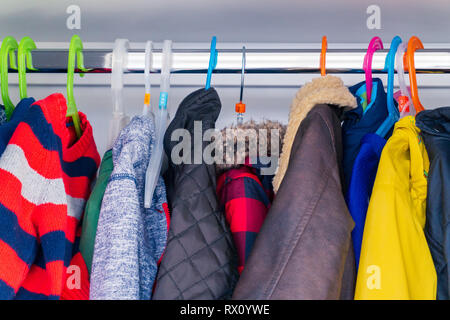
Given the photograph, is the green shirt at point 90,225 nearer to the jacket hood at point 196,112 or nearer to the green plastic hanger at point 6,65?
the jacket hood at point 196,112

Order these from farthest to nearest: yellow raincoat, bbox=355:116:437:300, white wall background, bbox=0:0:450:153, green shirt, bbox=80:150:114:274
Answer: white wall background, bbox=0:0:450:153
green shirt, bbox=80:150:114:274
yellow raincoat, bbox=355:116:437:300

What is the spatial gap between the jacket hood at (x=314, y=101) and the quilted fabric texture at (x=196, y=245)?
113mm

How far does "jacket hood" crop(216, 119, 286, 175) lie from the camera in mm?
759

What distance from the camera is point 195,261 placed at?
2.04 ft

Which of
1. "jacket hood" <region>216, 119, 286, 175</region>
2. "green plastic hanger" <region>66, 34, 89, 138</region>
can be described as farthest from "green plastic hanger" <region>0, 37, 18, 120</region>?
"jacket hood" <region>216, 119, 286, 175</region>

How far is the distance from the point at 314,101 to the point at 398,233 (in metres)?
0.23

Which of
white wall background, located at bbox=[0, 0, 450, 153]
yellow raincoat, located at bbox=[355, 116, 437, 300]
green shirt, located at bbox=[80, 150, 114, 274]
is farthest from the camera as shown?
white wall background, located at bbox=[0, 0, 450, 153]

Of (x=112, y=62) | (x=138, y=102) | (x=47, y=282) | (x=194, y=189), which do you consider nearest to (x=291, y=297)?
(x=194, y=189)

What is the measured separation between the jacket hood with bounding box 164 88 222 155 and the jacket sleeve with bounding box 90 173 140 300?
4.1 inches

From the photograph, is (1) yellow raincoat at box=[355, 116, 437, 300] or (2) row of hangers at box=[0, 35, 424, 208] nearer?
(1) yellow raincoat at box=[355, 116, 437, 300]

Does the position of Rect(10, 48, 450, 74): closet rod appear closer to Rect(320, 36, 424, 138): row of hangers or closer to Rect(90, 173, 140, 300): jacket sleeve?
Rect(320, 36, 424, 138): row of hangers

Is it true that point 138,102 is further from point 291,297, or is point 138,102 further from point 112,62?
point 291,297

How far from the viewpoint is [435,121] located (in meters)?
0.68
